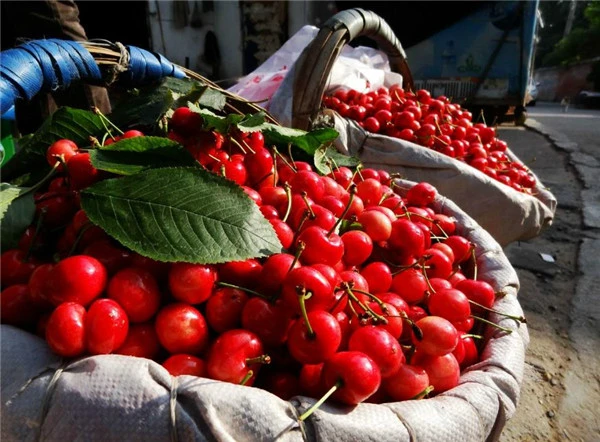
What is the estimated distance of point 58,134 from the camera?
1075 millimetres

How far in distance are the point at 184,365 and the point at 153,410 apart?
0.37 feet

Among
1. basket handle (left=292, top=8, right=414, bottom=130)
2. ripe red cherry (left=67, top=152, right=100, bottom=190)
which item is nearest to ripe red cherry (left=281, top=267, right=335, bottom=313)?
ripe red cherry (left=67, top=152, right=100, bottom=190)

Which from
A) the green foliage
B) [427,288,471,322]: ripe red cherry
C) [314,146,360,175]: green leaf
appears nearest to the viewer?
[427,288,471,322]: ripe red cherry

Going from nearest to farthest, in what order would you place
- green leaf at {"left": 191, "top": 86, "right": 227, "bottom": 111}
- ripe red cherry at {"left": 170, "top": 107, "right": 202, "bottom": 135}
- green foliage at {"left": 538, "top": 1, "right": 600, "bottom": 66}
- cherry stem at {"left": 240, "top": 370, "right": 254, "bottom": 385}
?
cherry stem at {"left": 240, "top": 370, "right": 254, "bottom": 385}
ripe red cherry at {"left": 170, "top": 107, "right": 202, "bottom": 135}
green leaf at {"left": 191, "top": 86, "right": 227, "bottom": 111}
green foliage at {"left": 538, "top": 1, "right": 600, "bottom": 66}

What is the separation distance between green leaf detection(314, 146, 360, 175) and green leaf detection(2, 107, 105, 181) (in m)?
0.58

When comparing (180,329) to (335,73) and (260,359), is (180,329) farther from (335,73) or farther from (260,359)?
(335,73)

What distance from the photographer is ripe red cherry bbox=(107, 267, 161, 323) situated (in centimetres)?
70

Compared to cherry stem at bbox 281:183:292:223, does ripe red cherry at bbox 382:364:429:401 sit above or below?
below

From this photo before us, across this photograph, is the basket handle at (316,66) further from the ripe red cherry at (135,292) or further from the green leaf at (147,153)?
the ripe red cherry at (135,292)

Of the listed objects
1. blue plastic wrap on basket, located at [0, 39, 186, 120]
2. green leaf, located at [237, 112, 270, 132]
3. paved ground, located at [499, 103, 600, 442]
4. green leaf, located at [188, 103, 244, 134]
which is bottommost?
paved ground, located at [499, 103, 600, 442]


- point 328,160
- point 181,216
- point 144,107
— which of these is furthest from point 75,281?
point 328,160

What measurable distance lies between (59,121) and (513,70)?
6.23m

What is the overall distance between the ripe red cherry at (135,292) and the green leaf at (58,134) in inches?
19.7

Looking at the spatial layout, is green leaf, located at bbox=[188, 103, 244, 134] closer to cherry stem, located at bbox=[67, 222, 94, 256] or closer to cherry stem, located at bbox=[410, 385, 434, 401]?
cherry stem, located at bbox=[67, 222, 94, 256]
